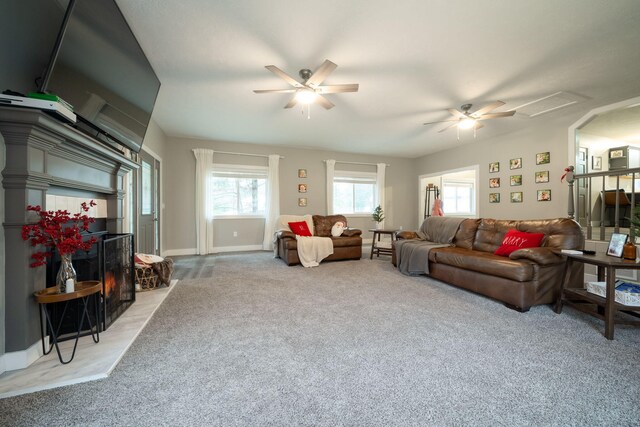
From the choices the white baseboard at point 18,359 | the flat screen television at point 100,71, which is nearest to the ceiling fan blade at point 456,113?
the flat screen television at point 100,71

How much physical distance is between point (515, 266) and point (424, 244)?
1.44 m

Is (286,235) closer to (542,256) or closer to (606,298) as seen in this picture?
(542,256)

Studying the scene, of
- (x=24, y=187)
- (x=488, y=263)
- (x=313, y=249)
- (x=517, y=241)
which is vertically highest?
(x=24, y=187)

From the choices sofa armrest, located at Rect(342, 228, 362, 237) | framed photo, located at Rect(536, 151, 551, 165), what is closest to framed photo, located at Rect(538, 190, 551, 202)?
framed photo, located at Rect(536, 151, 551, 165)

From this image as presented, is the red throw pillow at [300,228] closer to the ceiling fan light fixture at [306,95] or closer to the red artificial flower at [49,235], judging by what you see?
the ceiling fan light fixture at [306,95]

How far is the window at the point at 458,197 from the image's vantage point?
8377 mm

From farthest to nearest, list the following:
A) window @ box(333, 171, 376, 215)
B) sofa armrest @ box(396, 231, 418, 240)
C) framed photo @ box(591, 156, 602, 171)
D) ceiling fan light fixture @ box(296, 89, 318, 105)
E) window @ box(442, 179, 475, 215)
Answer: window @ box(442, 179, 475, 215) → window @ box(333, 171, 376, 215) → framed photo @ box(591, 156, 602, 171) → sofa armrest @ box(396, 231, 418, 240) → ceiling fan light fixture @ box(296, 89, 318, 105)

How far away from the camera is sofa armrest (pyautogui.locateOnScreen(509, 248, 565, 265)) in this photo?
2.42 meters

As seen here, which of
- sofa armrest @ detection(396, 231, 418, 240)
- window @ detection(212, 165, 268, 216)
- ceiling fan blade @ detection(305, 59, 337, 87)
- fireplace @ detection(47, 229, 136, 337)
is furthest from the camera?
window @ detection(212, 165, 268, 216)

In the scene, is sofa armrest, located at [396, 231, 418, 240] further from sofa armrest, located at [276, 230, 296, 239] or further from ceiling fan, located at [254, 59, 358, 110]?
ceiling fan, located at [254, 59, 358, 110]

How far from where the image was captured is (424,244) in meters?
3.86

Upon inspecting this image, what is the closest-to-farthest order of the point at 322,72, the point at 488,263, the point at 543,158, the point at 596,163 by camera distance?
the point at 322,72 → the point at 488,263 → the point at 543,158 → the point at 596,163

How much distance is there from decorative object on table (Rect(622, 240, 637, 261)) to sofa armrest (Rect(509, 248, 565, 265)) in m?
0.47

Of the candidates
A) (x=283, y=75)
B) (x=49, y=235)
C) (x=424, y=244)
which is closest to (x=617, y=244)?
(x=424, y=244)
